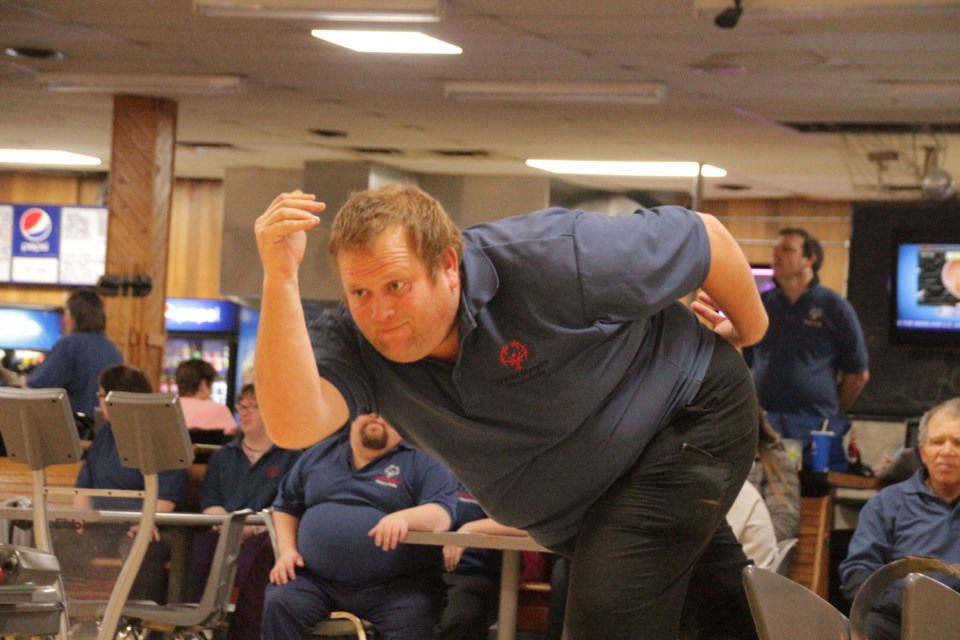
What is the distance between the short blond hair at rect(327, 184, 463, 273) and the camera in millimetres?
2129

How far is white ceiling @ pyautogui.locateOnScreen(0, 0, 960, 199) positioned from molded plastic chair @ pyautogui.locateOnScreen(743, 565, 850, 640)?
3490mm

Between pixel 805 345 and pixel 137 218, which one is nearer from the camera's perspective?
pixel 805 345

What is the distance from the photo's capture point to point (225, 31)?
7086 mm

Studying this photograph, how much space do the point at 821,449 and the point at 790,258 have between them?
1.33m

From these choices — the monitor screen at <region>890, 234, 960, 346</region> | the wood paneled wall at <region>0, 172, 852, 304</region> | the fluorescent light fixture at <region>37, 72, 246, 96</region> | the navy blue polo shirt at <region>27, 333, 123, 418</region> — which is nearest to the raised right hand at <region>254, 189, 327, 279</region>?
the navy blue polo shirt at <region>27, 333, 123, 418</region>

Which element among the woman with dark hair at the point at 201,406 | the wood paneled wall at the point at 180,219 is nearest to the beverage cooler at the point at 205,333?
the wood paneled wall at the point at 180,219

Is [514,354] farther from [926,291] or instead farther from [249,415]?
[926,291]

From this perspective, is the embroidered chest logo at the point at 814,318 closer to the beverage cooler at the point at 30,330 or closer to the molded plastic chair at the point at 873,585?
the molded plastic chair at the point at 873,585

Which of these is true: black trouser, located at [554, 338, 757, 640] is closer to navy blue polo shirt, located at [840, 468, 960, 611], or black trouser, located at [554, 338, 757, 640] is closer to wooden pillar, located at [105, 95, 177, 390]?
navy blue polo shirt, located at [840, 468, 960, 611]

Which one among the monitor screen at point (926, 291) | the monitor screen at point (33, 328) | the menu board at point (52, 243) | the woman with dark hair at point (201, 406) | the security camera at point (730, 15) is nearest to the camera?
the security camera at point (730, 15)

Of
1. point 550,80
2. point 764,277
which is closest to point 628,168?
point 764,277

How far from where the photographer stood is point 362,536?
15.9 ft

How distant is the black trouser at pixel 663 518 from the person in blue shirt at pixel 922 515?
2105mm

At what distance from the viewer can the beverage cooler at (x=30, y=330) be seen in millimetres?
13211
